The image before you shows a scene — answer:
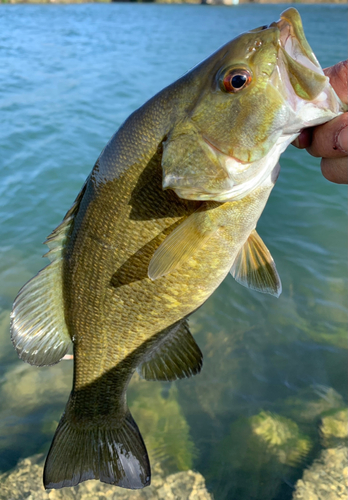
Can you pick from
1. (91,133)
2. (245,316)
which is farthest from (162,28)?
(245,316)

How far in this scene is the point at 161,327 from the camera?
2.19 meters

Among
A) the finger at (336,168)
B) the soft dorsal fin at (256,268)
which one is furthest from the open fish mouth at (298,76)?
the soft dorsal fin at (256,268)

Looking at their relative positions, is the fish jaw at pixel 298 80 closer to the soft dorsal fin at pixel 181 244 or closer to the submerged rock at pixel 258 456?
the soft dorsal fin at pixel 181 244

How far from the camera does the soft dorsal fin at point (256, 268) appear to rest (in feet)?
7.22

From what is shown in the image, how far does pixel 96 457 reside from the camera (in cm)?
237

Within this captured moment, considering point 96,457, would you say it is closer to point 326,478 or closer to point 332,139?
point 326,478

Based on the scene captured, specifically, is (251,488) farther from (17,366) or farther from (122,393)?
(17,366)

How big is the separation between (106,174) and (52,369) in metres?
2.82

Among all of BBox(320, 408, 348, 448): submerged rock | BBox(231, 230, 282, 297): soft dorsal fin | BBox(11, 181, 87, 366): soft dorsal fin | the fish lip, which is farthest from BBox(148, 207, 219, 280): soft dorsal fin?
BBox(320, 408, 348, 448): submerged rock

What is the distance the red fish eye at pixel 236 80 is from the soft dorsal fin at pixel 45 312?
857mm

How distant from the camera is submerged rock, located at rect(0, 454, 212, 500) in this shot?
2.97 m

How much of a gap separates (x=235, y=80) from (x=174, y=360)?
1.54 metres

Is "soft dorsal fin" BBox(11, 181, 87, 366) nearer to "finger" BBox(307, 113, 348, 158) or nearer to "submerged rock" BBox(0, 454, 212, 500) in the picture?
"finger" BBox(307, 113, 348, 158)

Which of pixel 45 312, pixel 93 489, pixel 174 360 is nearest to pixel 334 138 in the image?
pixel 174 360
